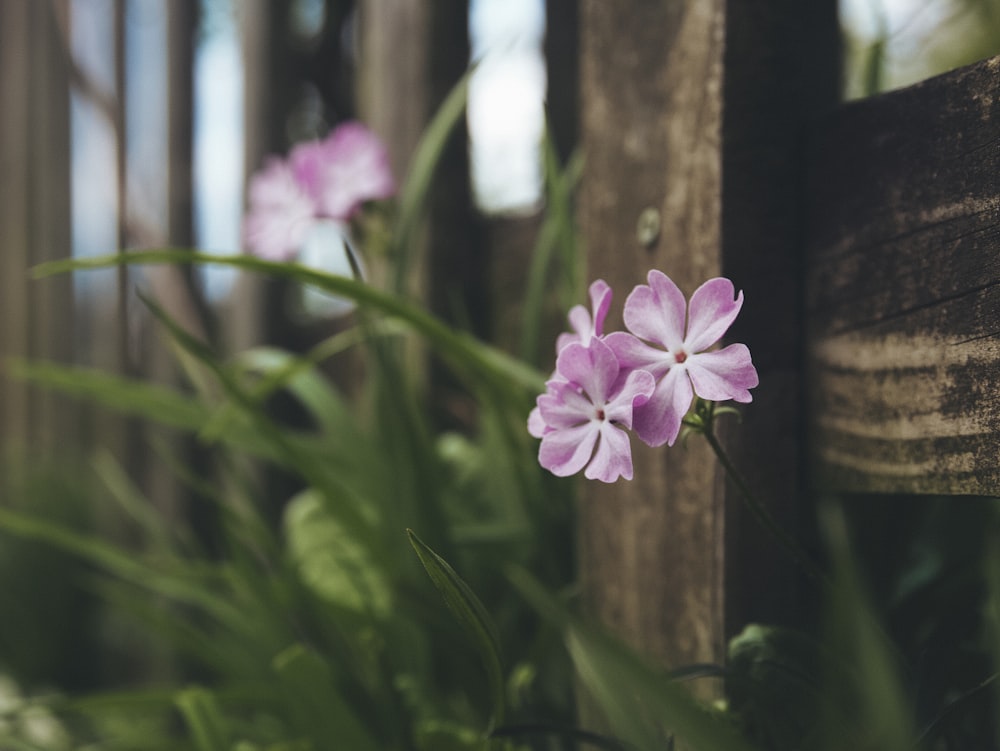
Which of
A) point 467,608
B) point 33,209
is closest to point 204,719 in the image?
point 467,608

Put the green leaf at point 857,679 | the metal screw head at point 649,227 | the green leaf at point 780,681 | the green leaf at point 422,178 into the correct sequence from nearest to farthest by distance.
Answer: the green leaf at point 857,679
the green leaf at point 780,681
the metal screw head at point 649,227
the green leaf at point 422,178

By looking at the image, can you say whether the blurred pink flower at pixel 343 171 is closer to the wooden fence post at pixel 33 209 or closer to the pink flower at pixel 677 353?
the pink flower at pixel 677 353

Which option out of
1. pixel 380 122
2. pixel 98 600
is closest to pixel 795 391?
pixel 380 122

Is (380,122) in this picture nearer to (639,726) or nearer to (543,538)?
(543,538)

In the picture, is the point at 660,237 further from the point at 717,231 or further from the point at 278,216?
the point at 278,216

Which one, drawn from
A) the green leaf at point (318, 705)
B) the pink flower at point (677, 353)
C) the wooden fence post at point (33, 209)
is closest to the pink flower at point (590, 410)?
the pink flower at point (677, 353)

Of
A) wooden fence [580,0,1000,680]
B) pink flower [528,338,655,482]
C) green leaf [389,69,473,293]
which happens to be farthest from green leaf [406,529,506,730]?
green leaf [389,69,473,293]

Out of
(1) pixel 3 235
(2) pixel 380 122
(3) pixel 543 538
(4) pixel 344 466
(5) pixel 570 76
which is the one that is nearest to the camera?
(3) pixel 543 538
